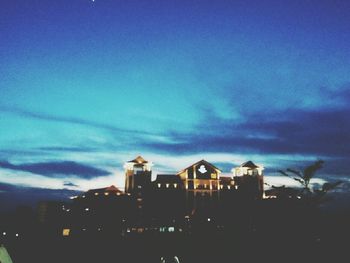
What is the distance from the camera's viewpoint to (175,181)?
2425 inches

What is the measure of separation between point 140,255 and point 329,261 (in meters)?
11.3

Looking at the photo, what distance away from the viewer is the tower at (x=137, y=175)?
6234 cm

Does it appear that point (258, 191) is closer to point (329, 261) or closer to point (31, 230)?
point (31, 230)

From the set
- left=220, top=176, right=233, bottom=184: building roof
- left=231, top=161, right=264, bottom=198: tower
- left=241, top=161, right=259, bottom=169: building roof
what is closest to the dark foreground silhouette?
left=220, top=176, right=233, bottom=184: building roof

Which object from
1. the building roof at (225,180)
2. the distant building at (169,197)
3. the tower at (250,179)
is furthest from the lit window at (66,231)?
the tower at (250,179)

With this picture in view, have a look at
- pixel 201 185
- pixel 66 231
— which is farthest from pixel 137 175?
pixel 66 231

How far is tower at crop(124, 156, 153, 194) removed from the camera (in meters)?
62.3

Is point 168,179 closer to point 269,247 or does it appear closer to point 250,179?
point 250,179

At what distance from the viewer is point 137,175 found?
63.3 m

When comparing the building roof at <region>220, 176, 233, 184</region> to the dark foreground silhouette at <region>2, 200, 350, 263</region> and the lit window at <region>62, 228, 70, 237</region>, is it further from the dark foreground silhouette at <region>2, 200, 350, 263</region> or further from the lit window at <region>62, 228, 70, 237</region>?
the dark foreground silhouette at <region>2, 200, 350, 263</region>

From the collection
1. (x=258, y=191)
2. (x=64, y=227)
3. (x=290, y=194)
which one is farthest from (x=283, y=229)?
(x=258, y=191)

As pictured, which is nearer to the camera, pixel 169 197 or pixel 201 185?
pixel 169 197

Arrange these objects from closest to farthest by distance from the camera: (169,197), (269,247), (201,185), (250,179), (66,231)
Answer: (269,247) → (66,231) → (169,197) → (201,185) → (250,179)

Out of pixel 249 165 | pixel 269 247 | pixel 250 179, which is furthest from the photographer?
pixel 249 165
